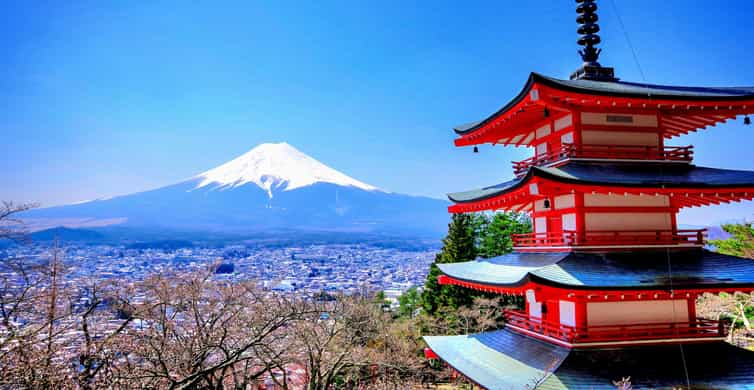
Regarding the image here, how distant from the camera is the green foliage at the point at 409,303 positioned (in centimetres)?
3098

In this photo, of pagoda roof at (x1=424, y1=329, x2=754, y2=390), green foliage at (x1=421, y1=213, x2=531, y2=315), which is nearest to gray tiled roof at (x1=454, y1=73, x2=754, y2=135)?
pagoda roof at (x1=424, y1=329, x2=754, y2=390)

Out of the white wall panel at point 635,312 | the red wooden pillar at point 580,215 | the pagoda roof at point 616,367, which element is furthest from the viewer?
the red wooden pillar at point 580,215

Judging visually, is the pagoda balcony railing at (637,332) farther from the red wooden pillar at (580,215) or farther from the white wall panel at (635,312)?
the red wooden pillar at (580,215)

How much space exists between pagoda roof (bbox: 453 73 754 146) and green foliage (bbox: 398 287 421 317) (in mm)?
22176

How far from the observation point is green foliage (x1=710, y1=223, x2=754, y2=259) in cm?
2192

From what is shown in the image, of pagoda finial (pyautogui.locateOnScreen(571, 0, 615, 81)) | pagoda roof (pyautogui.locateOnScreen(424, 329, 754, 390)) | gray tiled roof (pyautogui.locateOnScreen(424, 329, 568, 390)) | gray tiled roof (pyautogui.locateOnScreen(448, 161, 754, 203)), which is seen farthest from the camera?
pagoda finial (pyautogui.locateOnScreen(571, 0, 615, 81))

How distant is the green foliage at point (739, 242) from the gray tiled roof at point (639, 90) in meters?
15.5

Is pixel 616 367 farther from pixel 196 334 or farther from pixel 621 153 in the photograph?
pixel 196 334

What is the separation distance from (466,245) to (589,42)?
1885 cm

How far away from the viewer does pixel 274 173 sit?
144375 mm

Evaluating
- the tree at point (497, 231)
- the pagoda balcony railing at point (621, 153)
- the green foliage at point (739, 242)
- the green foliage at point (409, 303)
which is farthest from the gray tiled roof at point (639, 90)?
the green foliage at point (409, 303)

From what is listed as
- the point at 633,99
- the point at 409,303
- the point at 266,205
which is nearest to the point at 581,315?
the point at 633,99

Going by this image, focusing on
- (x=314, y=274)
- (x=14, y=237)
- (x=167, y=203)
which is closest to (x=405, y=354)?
(x=14, y=237)

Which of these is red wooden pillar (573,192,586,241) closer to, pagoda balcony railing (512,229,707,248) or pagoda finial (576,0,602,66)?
pagoda balcony railing (512,229,707,248)
